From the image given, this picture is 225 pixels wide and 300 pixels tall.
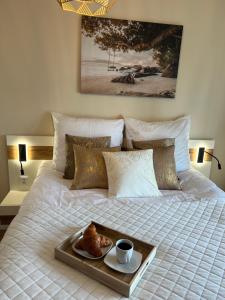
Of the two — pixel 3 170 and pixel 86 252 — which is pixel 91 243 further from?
pixel 3 170

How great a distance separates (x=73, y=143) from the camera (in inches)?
85.5

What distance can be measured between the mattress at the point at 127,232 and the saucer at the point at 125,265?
0.06 meters

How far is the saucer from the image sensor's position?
43.4 inches

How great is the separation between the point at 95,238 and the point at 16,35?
1.98m

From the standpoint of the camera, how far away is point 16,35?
2.24 metres

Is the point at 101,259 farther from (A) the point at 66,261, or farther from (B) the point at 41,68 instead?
(B) the point at 41,68

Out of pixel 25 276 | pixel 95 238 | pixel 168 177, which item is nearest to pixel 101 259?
pixel 95 238

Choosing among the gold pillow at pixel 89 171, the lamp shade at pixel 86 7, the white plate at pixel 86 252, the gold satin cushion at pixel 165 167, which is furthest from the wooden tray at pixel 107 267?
the lamp shade at pixel 86 7

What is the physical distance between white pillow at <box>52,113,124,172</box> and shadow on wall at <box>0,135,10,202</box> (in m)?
0.57

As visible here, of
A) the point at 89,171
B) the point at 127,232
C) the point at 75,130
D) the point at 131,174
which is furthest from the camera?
the point at 75,130

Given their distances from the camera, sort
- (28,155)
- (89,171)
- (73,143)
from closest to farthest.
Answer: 1. (89,171)
2. (73,143)
3. (28,155)

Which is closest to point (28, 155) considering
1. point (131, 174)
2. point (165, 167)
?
point (131, 174)

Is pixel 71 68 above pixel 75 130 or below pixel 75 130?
above

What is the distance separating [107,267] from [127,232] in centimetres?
32
